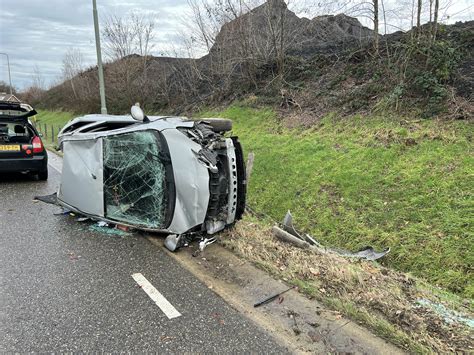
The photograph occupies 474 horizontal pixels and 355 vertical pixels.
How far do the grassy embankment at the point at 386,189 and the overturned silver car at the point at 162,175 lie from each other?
80.0 inches

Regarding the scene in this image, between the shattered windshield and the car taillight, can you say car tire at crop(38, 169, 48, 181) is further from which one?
the shattered windshield

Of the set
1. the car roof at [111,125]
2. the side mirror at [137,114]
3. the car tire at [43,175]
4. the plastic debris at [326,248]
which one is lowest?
the plastic debris at [326,248]

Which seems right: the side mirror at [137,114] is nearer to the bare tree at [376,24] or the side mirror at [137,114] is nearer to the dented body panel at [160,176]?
the dented body panel at [160,176]

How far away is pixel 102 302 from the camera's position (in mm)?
3166

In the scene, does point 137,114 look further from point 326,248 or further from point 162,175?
point 326,248

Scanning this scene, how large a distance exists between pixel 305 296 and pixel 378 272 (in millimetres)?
949

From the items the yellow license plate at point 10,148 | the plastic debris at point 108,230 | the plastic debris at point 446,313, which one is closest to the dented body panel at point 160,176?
the plastic debris at point 108,230

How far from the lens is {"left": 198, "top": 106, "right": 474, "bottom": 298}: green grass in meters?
4.48

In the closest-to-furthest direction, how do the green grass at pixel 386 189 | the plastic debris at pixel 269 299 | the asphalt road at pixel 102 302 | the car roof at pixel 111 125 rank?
the asphalt road at pixel 102 302 → the plastic debris at pixel 269 299 → the car roof at pixel 111 125 → the green grass at pixel 386 189

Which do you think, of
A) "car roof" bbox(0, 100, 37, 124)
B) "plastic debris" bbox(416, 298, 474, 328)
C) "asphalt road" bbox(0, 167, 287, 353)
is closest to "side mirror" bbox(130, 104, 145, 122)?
"asphalt road" bbox(0, 167, 287, 353)

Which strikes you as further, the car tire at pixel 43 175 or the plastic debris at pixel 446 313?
the car tire at pixel 43 175

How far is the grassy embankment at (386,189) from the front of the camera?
4477 mm

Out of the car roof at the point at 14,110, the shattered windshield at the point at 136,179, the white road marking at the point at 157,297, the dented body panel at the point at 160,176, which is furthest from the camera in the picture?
the car roof at the point at 14,110

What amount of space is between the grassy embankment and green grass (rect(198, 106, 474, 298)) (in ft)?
0.04
